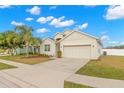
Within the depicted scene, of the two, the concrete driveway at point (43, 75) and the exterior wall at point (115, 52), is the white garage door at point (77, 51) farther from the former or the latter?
the exterior wall at point (115, 52)

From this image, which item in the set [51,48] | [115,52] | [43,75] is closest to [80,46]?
[51,48]

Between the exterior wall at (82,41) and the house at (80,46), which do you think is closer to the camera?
Result: the exterior wall at (82,41)

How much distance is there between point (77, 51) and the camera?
23.3 meters

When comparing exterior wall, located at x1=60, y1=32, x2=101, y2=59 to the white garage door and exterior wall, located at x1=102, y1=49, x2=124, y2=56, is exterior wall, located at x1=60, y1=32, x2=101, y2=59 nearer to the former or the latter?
the white garage door

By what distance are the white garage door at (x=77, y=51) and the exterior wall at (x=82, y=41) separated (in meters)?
0.57

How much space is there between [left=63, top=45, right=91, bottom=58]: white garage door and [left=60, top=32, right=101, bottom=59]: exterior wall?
22.3 inches

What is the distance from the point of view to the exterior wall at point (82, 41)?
70.7ft

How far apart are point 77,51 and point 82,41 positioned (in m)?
1.61

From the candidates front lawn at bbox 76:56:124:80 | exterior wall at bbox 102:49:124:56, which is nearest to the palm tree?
front lawn at bbox 76:56:124:80

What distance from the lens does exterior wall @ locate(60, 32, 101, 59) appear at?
70.7 feet

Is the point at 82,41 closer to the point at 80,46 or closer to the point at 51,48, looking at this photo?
the point at 80,46

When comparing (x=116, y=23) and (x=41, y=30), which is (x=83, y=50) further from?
(x=41, y=30)

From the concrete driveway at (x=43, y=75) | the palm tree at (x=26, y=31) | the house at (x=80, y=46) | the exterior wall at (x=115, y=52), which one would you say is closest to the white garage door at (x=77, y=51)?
the house at (x=80, y=46)

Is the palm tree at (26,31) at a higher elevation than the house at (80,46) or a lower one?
higher
